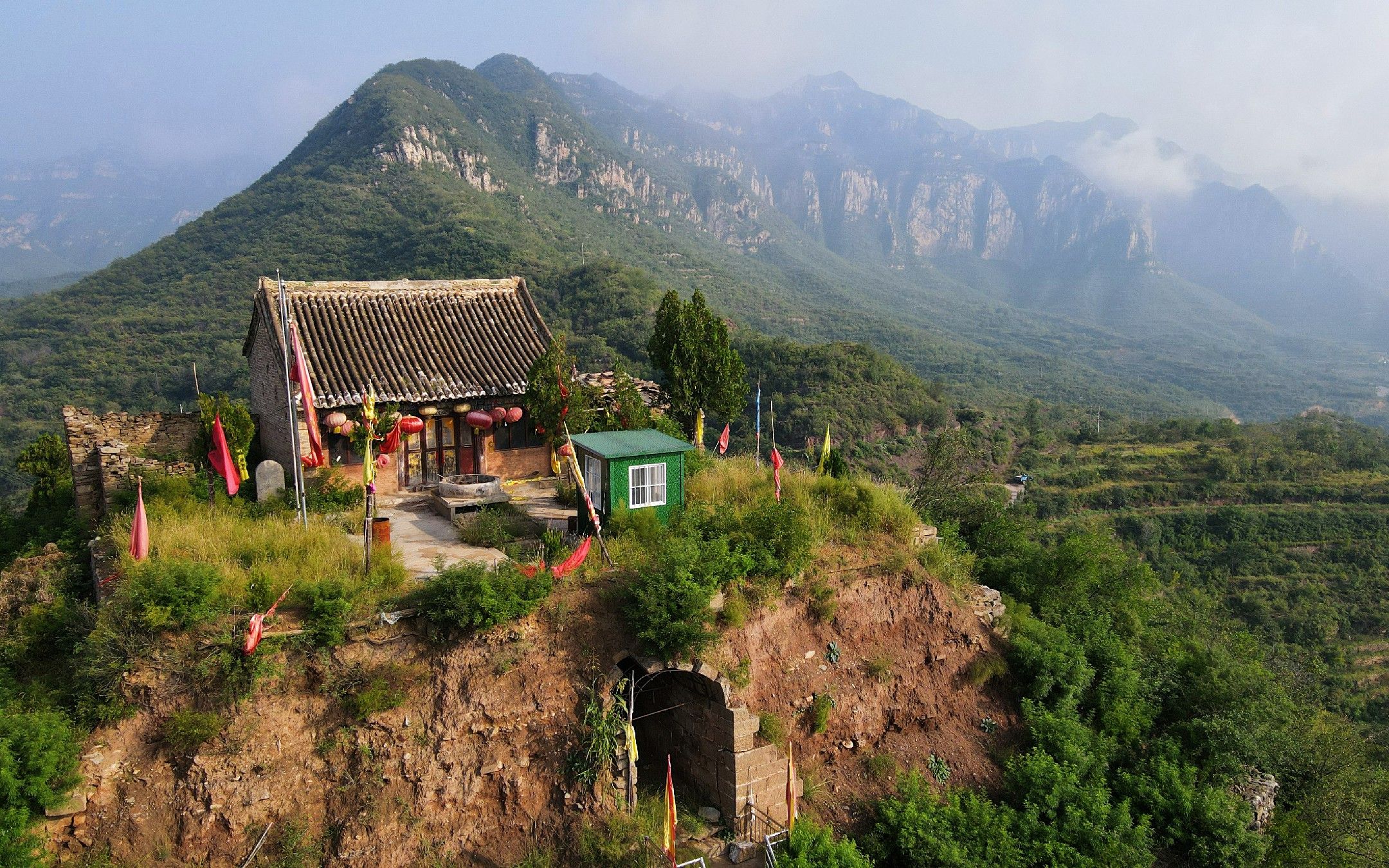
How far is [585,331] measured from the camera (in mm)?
57281

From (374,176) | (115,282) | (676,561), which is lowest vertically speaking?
(676,561)

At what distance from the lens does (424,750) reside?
10.3 meters

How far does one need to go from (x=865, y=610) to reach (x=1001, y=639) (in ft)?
10.9

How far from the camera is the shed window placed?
534 inches

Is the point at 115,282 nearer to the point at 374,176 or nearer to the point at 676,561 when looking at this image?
the point at 374,176

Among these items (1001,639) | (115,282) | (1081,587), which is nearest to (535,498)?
(1001,639)

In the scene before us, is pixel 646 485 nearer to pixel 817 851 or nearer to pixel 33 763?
pixel 817 851

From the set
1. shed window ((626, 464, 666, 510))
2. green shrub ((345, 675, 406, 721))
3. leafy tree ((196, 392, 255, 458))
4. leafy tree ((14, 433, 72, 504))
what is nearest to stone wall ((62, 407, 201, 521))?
leafy tree ((196, 392, 255, 458))

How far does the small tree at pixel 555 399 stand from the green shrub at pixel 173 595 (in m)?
8.04

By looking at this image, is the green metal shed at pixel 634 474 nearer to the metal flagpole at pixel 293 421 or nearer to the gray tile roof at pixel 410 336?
the metal flagpole at pixel 293 421

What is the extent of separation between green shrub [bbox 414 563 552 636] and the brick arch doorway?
1911 mm

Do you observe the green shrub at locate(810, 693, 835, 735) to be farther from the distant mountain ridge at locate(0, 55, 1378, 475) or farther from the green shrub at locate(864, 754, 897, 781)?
the distant mountain ridge at locate(0, 55, 1378, 475)

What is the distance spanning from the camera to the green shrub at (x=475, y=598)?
10500mm

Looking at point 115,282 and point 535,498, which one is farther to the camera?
point 115,282
